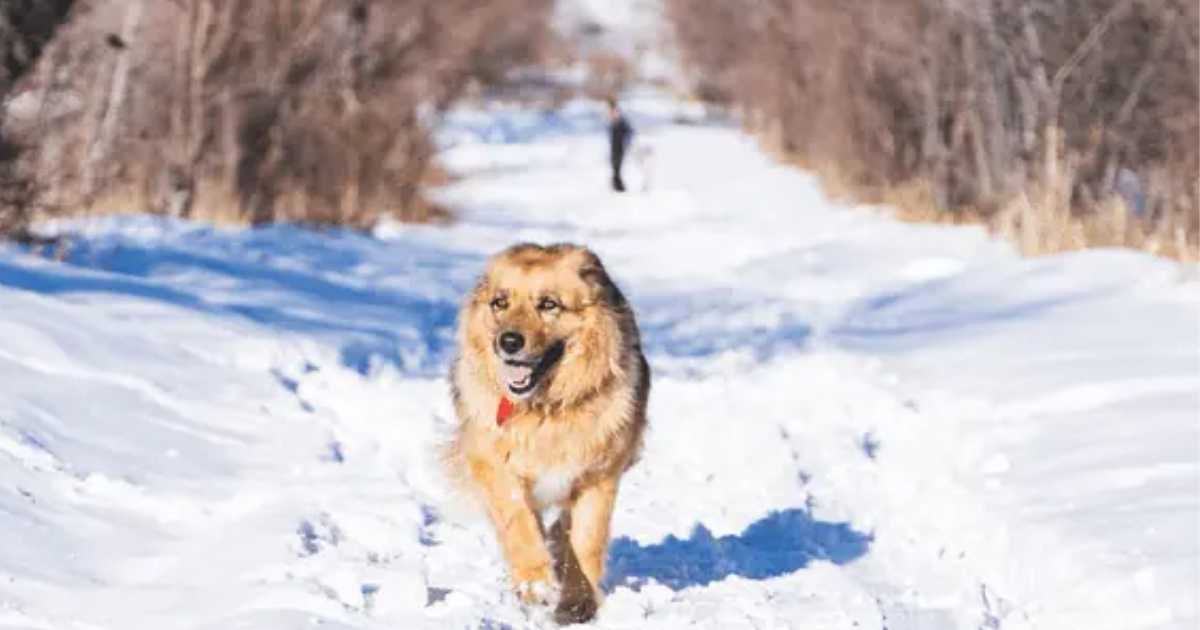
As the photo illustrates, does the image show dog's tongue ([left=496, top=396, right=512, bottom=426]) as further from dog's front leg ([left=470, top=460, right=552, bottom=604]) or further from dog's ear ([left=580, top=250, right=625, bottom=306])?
dog's ear ([left=580, top=250, right=625, bottom=306])

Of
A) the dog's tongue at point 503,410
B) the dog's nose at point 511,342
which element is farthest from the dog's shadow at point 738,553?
the dog's nose at point 511,342

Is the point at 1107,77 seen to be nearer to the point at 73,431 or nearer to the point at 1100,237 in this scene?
the point at 1100,237

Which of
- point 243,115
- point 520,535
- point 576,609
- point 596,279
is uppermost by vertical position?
point 596,279

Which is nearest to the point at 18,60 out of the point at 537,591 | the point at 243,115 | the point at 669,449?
the point at 669,449

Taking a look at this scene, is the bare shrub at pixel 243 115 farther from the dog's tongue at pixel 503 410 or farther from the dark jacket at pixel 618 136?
the dog's tongue at pixel 503 410

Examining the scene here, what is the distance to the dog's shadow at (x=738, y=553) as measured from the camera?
6.22 m

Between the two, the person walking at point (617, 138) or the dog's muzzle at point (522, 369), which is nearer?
the dog's muzzle at point (522, 369)

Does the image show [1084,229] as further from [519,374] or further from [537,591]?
[537,591]

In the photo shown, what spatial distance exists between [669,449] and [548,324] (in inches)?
115

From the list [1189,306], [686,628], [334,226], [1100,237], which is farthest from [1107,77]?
[686,628]

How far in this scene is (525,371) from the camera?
224 inches

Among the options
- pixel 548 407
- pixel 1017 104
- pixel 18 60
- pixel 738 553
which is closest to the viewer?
pixel 548 407

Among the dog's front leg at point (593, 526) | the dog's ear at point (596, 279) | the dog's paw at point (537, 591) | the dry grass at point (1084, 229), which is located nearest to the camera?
the dog's paw at point (537, 591)

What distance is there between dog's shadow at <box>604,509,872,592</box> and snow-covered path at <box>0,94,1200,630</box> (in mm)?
20
